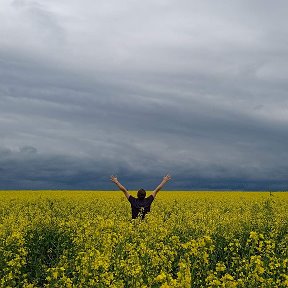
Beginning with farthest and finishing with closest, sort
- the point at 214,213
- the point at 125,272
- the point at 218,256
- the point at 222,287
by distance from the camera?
1. the point at 214,213
2. the point at 218,256
3. the point at 125,272
4. the point at 222,287

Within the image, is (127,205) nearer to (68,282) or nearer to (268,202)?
(268,202)

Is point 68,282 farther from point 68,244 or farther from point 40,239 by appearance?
point 40,239

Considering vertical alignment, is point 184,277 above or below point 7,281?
above

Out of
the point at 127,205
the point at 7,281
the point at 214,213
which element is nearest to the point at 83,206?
the point at 127,205

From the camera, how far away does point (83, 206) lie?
25.3 meters

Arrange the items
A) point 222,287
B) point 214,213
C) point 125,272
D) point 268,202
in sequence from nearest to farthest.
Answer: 1. point 222,287
2. point 125,272
3. point 214,213
4. point 268,202

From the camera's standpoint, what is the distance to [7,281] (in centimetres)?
752

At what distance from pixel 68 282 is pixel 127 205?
19.6 meters

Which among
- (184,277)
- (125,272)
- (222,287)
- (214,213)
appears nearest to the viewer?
(184,277)

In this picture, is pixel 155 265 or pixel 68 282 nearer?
pixel 68 282

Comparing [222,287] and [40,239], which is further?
[40,239]

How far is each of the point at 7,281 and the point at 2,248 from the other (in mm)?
2350

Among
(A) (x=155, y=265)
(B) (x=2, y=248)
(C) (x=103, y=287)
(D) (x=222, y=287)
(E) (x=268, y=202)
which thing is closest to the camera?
(D) (x=222, y=287)

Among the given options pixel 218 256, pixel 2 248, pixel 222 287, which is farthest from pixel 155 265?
pixel 218 256
